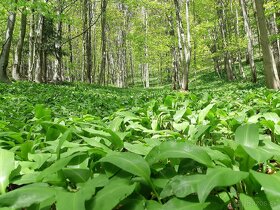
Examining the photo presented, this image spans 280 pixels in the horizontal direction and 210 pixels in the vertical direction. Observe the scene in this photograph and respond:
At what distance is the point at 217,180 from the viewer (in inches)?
43.9

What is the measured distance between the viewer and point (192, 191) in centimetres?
118

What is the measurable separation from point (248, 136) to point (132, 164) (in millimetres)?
700

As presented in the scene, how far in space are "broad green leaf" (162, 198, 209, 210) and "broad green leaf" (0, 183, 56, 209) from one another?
1.48ft

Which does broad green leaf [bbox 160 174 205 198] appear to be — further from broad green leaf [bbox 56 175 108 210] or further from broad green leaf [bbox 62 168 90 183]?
broad green leaf [bbox 62 168 90 183]

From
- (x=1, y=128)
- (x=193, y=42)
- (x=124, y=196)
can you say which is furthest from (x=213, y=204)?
(x=193, y=42)

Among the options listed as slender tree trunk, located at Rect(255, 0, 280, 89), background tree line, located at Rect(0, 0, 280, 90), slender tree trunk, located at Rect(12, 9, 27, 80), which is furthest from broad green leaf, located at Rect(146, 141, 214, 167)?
slender tree trunk, located at Rect(12, 9, 27, 80)

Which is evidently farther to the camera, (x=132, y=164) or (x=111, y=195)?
(x=132, y=164)

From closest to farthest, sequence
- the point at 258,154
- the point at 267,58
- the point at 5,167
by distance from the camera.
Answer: the point at 258,154
the point at 5,167
the point at 267,58

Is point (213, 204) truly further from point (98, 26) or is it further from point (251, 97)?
point (98, 26)

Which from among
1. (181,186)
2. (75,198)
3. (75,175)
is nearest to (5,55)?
(75,175)

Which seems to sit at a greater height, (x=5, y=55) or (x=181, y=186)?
(x=5, y=55)

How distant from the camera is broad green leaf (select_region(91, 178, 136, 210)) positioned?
1.14 meters

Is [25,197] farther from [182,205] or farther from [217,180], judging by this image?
[217,180]

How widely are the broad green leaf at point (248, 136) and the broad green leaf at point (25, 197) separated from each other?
99 cm
